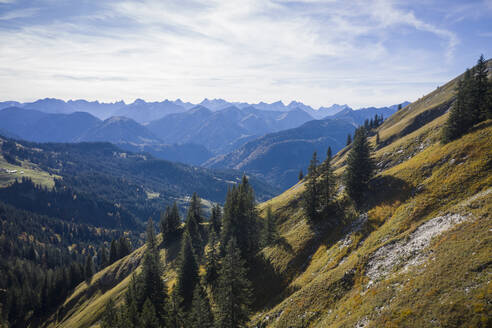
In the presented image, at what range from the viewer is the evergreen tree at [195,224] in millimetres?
69831

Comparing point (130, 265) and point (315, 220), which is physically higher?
point (315, 220)

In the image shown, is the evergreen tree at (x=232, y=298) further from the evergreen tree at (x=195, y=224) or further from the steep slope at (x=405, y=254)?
the evergreen tree at (x=195, y=224)

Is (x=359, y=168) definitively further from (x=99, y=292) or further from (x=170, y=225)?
(x=99, y=292)

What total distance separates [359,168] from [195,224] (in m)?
51.2

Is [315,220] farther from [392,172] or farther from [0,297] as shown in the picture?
[0,297]

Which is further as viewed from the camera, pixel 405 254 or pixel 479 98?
pixel 479 98

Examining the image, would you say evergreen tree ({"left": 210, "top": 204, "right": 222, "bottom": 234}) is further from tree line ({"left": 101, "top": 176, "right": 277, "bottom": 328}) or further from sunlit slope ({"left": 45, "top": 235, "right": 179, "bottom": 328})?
sunlit slope ({"left": 45, "top": 235, "right": 179, "bottom": 328})

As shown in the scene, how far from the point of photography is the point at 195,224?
3012 inches

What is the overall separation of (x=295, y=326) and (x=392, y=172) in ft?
124

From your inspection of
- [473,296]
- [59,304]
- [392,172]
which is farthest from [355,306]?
[59,304]

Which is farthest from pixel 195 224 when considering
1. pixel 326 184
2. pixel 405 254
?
pixel 405 254

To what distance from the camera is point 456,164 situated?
3969cm

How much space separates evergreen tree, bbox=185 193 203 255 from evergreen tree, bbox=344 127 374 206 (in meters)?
42.6

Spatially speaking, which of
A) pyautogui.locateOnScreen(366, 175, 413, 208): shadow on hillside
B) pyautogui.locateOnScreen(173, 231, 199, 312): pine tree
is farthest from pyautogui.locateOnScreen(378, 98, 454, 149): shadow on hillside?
pyautogui.locateOnScreen(173, 231, 199, 312): pine tree
